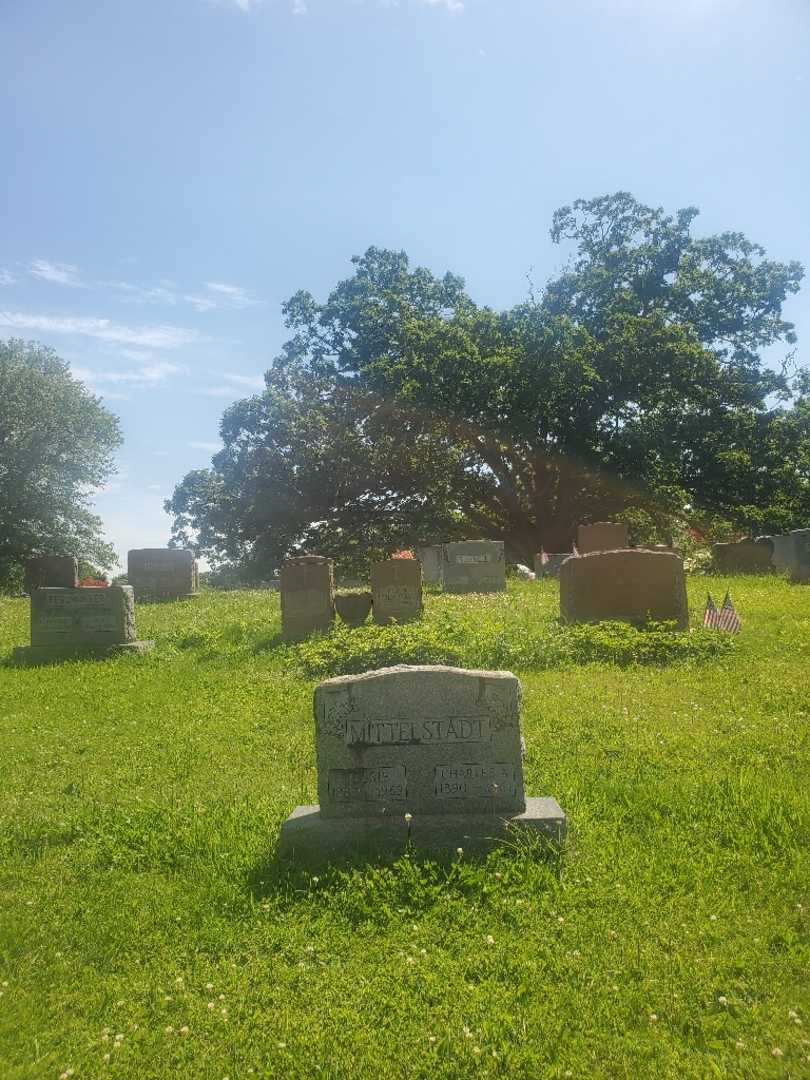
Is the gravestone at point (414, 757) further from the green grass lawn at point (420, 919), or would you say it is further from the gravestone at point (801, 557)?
the gravestone at point (801, 557)

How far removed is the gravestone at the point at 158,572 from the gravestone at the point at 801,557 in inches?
614

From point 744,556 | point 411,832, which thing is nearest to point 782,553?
A: point 744,556

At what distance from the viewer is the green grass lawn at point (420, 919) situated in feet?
11.2

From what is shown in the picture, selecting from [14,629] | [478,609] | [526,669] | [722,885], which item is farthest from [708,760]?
[14,629]

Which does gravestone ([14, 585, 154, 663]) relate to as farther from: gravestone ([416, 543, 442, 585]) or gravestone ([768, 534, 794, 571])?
gravestone ([768, 534, 794, 571])

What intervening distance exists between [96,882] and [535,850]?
2.68 metres

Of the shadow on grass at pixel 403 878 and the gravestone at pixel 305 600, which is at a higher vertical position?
the gravestone at pixel 305 600

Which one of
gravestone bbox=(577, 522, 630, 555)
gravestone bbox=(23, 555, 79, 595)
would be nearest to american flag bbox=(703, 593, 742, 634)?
gravestone bbox=(577, 522, 630, 555)

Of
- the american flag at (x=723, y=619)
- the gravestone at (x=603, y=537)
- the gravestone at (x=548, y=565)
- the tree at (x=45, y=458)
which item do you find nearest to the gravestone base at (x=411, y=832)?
the american flag at (x=723, y=619)

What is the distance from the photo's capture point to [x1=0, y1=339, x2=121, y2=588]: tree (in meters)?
33.1

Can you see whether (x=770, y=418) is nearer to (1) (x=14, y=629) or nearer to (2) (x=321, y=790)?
(1) (x=14, y=629)

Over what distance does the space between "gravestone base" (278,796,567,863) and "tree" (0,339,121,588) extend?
3053cm

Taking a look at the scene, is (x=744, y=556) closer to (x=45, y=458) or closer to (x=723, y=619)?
(x=723, y=619)

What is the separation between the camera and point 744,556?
21359 mm
